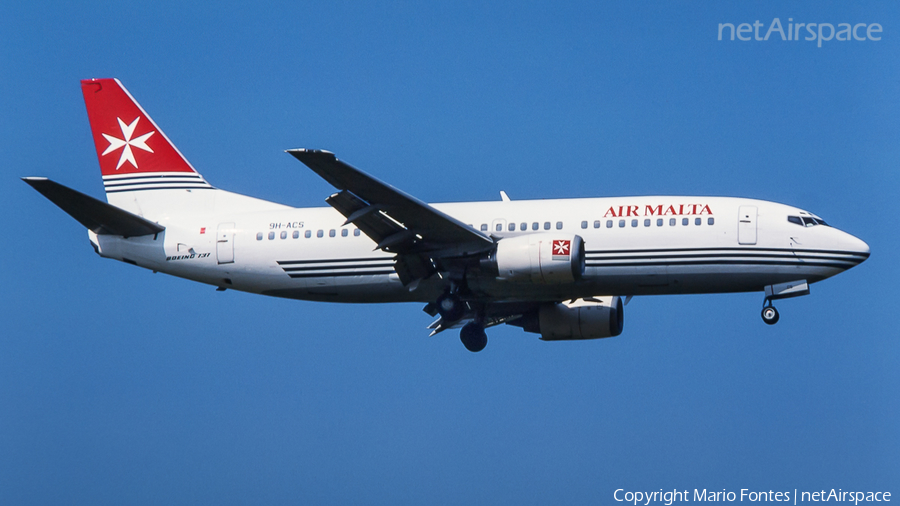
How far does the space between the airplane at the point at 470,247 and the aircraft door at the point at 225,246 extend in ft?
0.15

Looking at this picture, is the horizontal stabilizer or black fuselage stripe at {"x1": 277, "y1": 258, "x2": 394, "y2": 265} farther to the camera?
black fuselage stripe at {"x1": 277, "y1": 258, "x2": 394, "y2": 265}

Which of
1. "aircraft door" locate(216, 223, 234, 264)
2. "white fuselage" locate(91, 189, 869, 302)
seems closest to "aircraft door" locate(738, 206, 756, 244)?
"white fuselage" locate(91, 189, 869, 302)

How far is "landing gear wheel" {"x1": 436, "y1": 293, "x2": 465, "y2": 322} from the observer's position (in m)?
33.2

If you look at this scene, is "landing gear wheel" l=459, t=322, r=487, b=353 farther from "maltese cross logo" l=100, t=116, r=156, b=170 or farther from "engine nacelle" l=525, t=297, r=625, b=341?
"maltese cross logo" l=100, t=116, r=156, b=170

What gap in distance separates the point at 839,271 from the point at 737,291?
293cm

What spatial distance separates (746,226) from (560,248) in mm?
5606

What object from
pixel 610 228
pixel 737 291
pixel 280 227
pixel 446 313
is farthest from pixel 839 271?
pixel 280 227

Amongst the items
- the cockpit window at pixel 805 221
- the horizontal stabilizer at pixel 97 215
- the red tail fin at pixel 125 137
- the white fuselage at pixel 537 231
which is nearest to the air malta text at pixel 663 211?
the white fuselage at pixel 537 231

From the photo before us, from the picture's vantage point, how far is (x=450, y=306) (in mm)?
33188

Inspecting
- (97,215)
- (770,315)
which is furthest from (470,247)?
(97,215)

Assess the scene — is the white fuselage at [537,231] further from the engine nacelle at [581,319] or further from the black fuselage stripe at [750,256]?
the engine nacelle at [581,319]

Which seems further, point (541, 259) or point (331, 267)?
point (331, 267)

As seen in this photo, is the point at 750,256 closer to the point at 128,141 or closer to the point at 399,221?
the point at 399,221

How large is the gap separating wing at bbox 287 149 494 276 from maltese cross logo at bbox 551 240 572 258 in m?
2.17
